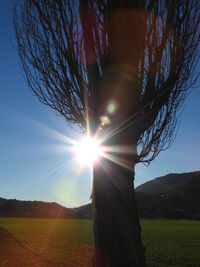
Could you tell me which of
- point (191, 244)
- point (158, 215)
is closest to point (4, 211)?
point (158, 215)

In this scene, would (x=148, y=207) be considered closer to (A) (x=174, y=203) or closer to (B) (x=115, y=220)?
(A) (x=174, y=203)

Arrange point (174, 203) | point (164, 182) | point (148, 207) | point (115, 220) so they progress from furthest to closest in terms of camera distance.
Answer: point (164, 182), point (174, 203), point (148, 207), point (115, 220)

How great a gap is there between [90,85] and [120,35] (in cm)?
124

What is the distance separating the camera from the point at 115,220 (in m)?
6.07

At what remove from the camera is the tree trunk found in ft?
19.6

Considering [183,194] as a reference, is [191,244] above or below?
below

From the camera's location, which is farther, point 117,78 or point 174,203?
point 174,203

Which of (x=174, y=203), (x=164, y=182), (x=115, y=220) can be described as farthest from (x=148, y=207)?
(x=164, y=182)

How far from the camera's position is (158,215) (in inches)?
1955

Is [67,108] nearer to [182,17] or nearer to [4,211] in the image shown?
[182,17]

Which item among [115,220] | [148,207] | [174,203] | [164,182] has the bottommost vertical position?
[115,220]

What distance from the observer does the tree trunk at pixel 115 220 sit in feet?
19.6

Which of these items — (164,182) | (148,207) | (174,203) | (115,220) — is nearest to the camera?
(115,220)

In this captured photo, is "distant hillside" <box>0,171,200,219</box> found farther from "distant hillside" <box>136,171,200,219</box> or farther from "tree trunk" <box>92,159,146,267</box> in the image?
"tree trunk" <box>92,159,146,267</box>
